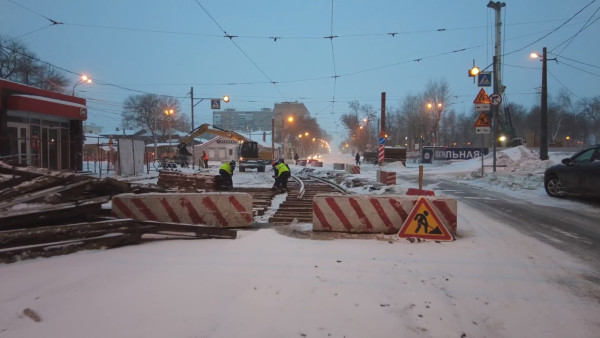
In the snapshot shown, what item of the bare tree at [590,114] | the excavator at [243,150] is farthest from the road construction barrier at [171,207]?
the bare tree at [590,114]

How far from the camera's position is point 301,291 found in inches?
150

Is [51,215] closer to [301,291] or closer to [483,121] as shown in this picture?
[301,291]

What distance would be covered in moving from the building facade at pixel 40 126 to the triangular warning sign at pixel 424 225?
15659mm

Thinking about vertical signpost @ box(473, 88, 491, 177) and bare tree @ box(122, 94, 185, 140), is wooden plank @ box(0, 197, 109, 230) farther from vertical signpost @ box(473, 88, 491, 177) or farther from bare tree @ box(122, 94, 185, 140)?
bare tree @ box(122, 94, 185, 140)

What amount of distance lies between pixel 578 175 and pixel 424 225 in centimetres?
747

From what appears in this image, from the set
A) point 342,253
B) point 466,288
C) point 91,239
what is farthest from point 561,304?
point 91,239

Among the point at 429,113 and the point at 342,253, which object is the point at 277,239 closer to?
the point at 342,253

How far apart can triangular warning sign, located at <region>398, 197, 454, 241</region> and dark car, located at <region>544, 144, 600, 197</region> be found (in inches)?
269

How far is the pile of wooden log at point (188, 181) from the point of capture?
13742 millimetres

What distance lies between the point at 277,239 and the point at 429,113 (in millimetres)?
64895

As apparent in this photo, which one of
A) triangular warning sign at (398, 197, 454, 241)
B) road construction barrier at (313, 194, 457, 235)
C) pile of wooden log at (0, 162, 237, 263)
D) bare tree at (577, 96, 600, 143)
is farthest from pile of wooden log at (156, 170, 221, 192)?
bare tree at (577, 96, 600, 143)

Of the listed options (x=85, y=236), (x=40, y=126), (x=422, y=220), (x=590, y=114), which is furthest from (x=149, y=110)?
(x=590, y=114)

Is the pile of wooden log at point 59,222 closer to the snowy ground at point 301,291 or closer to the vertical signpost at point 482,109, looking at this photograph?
the snowy ground at point 301,291

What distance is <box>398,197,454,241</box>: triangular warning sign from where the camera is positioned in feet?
19.4
